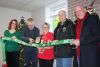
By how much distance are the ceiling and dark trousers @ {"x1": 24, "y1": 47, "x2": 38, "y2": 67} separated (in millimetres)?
3168

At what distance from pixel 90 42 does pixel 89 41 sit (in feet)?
0.08

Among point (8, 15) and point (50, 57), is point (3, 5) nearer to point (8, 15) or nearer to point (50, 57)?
point (8, 15)

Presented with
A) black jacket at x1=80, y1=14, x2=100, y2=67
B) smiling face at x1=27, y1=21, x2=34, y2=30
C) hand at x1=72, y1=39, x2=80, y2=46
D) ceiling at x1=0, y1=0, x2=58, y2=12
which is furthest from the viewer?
ceiling at x1=0, y1=0, x2=58, y2=12

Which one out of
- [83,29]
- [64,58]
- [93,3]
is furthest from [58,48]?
[93,3]

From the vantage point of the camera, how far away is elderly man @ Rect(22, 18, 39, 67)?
4191 millimetres

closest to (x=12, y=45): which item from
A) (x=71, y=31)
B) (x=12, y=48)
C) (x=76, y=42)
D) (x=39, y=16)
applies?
(x=12, y=48)

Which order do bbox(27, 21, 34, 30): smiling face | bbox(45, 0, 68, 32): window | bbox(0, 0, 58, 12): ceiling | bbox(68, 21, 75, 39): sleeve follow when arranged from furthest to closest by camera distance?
1. bbox(45, 0, 68, 32): window
2. bbox(0, 0, 58, 12): ceiling
3. bbox(27, 21, 34, 30): smiling face
4. bbox(68, 21, 75, 39): sleeve

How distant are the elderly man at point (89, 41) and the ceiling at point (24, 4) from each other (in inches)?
166

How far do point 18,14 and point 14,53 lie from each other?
445cm

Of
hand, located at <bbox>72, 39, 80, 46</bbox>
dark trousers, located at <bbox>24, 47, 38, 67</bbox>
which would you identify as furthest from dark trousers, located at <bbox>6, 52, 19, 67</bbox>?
hand, located at <bbox>72, 39, 80, 46</bbox>

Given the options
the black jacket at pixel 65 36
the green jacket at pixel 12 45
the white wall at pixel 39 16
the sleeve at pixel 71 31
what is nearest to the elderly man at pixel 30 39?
the green jacket at pixel 12 45

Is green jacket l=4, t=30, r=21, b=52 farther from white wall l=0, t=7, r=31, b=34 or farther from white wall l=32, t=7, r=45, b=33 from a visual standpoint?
white wall l=0, t=7, r=31, b=34

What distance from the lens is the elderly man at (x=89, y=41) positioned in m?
2.88

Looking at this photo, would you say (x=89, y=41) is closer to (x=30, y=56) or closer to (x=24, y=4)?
(x=30, y=56)
